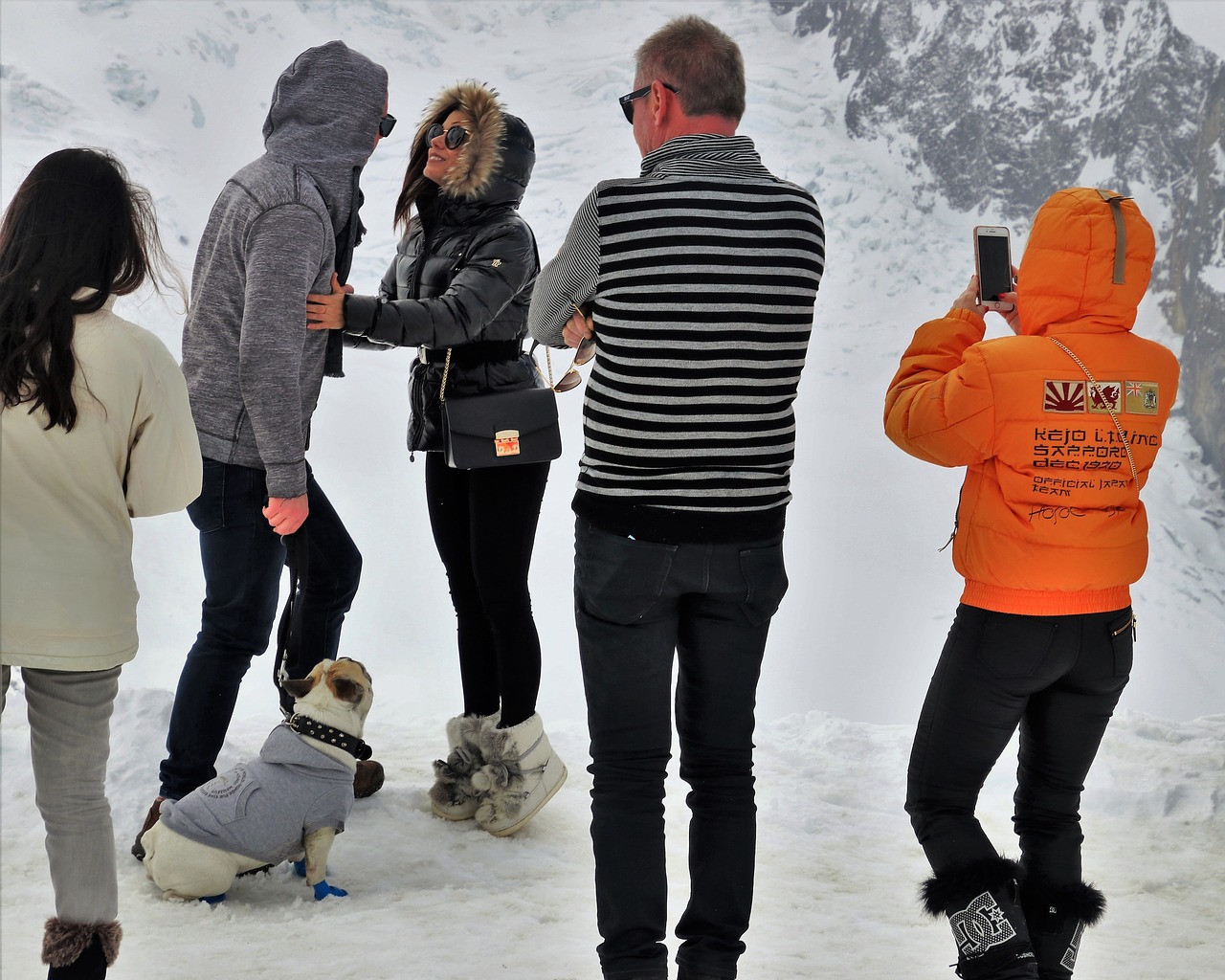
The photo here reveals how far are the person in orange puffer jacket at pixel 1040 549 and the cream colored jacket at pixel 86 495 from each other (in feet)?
3.53

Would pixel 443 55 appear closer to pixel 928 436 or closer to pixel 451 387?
pixel 451 387

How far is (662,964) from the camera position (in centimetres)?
154

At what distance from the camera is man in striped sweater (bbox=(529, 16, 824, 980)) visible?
1.47m

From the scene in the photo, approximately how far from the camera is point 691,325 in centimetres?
147

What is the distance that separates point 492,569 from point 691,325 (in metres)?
1.00

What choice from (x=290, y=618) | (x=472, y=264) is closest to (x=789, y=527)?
(x=472, y=264)

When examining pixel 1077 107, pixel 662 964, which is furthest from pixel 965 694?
pixel 1077 107

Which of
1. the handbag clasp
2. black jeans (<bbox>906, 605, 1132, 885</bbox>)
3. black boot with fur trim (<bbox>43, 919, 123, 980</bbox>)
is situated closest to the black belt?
the handbag clasp

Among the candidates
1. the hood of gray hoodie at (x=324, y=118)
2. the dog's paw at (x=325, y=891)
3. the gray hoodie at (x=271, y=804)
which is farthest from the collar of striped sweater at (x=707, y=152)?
the dog's paw at (x=325, y=891)

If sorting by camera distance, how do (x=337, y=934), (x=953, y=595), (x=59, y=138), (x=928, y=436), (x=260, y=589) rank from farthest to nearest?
(x=59, y=138) < (x=953, y=595) < (x=260, y=589) < (x=337, y=934) < (x=928, y=436)

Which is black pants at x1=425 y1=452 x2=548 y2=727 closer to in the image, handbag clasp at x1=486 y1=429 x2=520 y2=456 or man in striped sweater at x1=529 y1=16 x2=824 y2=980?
handbag clasp at x1=486 y1=429 x2=520 y2=456

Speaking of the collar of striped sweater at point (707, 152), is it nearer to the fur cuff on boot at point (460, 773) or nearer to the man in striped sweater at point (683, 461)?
the man in striped sweater at point (683, 461)

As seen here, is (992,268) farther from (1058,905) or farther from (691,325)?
(1058,905)

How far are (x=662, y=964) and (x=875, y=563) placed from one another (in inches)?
Answer: 156
